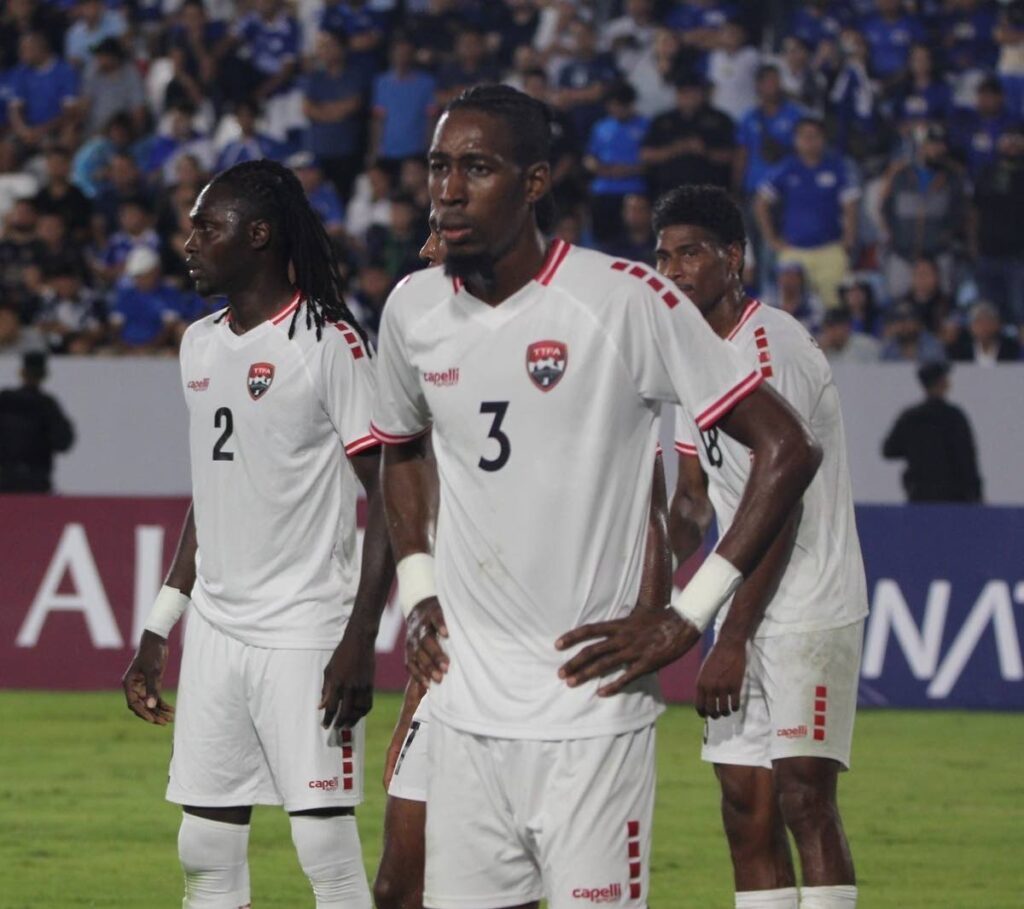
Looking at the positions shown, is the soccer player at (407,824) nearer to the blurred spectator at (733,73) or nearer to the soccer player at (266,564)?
the soccer player at (266,564)

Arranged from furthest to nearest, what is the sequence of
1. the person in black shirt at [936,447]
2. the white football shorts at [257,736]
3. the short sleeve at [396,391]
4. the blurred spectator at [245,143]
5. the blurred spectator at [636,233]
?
the blurred spectator at [245,143]
the blurred spectator at [636,233]
the person in black shirt at [936,447]
the white football shorts at [257,736]
the short sleeve at [396,391]

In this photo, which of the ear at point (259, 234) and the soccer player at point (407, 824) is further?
the ear at point (259, 234)

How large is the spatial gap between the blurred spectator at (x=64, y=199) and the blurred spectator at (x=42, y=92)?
109 centimetres

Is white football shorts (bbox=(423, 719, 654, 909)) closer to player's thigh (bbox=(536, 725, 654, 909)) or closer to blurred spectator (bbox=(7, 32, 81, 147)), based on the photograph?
player's thigh (bbox=(536, 725, 654, 909))

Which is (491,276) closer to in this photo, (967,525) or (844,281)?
(967,525)

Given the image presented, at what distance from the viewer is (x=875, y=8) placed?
→ 17172 mm

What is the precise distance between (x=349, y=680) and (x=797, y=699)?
55.4 inches

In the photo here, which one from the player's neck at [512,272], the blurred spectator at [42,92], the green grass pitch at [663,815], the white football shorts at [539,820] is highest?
the blurred spectator at [42,92]

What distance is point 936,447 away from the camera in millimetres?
13305

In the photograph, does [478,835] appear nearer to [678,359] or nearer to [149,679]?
[678,359]

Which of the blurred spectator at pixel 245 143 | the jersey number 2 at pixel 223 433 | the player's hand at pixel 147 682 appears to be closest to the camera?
the jersey number 2 at pixel 223 433

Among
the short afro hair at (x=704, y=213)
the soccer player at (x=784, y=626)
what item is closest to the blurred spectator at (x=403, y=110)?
the short afro hair at (x=704, y=213)

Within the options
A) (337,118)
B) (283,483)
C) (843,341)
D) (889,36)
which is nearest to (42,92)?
(337,118)

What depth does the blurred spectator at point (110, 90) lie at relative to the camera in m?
17.3
